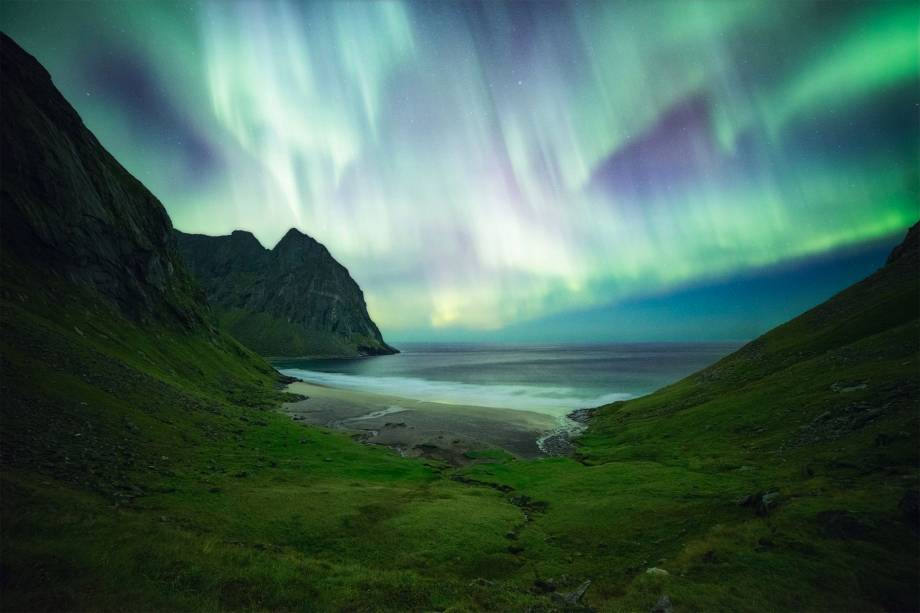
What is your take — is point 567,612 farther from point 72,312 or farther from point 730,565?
point 72,312

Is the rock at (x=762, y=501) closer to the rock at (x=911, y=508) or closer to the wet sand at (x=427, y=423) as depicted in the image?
the rock at (x=911, y=508)

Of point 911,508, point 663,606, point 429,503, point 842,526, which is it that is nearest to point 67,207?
point 429,503

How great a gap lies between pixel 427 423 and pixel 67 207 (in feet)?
297

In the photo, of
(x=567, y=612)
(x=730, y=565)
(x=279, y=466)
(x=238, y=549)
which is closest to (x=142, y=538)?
(x=238, y=549)

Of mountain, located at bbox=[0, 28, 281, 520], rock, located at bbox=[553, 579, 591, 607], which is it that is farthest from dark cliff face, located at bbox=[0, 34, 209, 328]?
rock, located at bbox=[553, 579, 591, 607]

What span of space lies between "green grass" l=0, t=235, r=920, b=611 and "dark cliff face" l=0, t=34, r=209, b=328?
16700mm

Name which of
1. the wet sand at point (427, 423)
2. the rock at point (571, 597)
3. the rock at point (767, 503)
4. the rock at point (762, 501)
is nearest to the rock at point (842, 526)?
the rock at point (767, 503)

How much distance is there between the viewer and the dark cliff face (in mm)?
71438

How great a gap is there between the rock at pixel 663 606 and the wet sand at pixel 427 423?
40.3 meters

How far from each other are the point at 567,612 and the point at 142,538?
804 inches

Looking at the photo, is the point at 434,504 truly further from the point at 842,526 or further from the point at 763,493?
the point at 842,526

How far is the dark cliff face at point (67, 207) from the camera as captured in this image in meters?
71.4

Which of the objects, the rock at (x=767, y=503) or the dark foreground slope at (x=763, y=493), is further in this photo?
the rock at (x=767, y=503)

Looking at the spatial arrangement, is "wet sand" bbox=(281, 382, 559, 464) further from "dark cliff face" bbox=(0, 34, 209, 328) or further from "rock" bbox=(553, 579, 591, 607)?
"dark cliff face" bbox=(0, 34, 209, 328)
